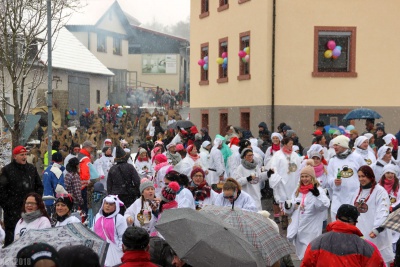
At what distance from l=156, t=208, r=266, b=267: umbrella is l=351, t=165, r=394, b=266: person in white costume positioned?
3.77 metres

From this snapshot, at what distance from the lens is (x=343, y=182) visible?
13.6 metres

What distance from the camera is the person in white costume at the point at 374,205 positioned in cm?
1069

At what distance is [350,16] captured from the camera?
93.8 ft

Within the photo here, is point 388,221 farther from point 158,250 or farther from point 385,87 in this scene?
point 385,87

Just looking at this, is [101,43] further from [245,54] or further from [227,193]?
[227,193]

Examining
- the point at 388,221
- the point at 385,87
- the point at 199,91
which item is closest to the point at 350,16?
the point at 385,87

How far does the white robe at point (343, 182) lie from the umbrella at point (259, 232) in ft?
18.1

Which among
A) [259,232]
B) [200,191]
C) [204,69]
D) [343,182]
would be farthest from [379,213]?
[204,69]

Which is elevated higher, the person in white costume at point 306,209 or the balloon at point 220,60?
the balloon at point 220,60

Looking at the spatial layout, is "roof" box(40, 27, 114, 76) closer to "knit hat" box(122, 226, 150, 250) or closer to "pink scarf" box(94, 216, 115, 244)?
"pink scarf" box(94, 216, 115, 244)

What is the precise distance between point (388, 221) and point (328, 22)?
21.6 metres

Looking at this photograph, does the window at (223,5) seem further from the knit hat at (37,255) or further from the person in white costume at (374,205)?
the knit hat at (37,255)

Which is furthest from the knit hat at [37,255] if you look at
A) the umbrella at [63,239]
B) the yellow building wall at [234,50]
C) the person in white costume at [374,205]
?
the yellow building wall at [234,50]

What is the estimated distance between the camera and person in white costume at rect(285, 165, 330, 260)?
11445 millimetres
